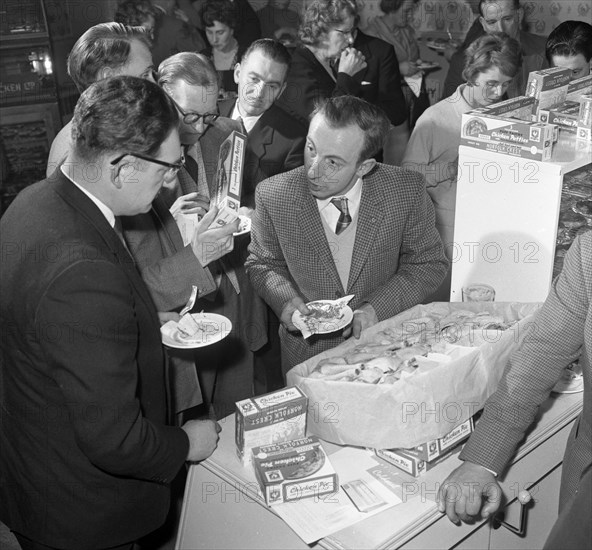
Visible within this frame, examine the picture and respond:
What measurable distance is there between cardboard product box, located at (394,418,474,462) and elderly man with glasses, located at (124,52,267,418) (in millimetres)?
876

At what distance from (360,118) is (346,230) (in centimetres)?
42

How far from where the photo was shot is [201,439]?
211 centimetres

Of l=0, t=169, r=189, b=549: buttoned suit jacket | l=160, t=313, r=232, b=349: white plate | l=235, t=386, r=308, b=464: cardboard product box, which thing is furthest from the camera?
l=160, t=313, r=232, b=349: white plate

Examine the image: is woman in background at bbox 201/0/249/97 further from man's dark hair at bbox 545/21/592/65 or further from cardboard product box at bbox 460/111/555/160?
cardboard product box at bbox 460/111/555/160

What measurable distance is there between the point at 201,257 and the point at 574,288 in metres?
1.20

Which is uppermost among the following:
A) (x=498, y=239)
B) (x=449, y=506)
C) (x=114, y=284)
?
(x=114, y=284)

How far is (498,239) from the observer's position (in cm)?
312

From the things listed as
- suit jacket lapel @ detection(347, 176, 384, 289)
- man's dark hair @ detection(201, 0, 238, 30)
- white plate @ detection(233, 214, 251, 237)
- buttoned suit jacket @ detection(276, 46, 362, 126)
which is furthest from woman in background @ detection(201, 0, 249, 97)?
suit jacket lapel @ detection(347, 176, 384, 289)

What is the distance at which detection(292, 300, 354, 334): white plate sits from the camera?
249cm

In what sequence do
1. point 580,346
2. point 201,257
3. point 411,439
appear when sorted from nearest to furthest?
point 580,346, point 411,439, point 201,257

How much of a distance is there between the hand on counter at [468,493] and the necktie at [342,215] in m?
1.14

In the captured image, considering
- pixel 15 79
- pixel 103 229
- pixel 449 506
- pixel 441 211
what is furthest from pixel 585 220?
pixel 15 79

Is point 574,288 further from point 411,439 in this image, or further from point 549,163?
point 549,163

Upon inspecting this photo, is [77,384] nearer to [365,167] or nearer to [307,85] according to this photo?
[365,167]
